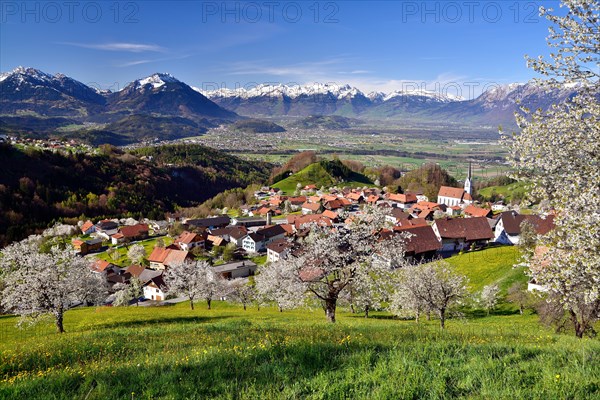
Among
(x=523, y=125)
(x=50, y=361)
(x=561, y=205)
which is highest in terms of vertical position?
(x=523, y=125)

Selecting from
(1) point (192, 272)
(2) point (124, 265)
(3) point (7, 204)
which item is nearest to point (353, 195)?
(2) point (124, 265)

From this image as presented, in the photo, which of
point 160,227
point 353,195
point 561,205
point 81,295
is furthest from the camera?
point 353,195

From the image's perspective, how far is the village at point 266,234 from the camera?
8300 cm

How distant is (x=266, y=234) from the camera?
114 meters

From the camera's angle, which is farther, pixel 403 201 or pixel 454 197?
pixel 403 201

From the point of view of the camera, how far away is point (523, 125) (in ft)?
45.5

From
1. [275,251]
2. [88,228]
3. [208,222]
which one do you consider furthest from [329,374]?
[88,228]

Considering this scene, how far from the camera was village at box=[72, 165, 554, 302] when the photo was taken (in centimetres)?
8300

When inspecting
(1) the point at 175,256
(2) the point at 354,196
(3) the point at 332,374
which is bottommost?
(1) the point at 175,256

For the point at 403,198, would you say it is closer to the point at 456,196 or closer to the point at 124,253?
the point at 456,196

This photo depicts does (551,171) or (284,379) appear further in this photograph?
(551,171)

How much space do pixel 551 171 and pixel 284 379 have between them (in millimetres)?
11935

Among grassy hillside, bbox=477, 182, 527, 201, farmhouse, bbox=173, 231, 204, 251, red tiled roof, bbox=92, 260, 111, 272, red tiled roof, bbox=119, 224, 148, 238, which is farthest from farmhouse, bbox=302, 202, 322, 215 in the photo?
grassy hillside, bbox=477, 182, 527, 201

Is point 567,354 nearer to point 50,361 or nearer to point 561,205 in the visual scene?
point 561,205
